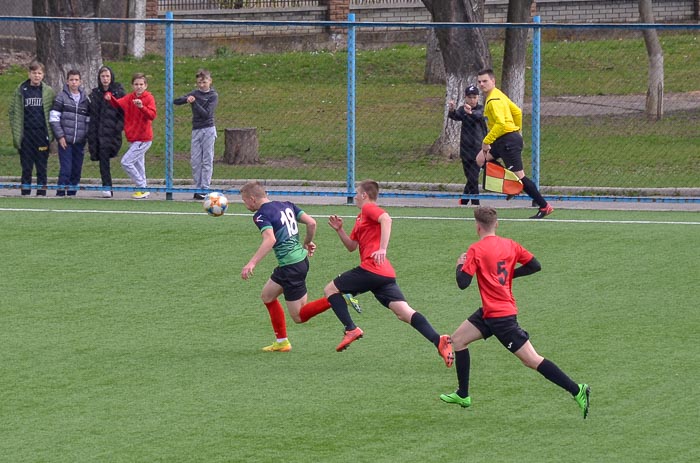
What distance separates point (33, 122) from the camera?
1848 centimetres

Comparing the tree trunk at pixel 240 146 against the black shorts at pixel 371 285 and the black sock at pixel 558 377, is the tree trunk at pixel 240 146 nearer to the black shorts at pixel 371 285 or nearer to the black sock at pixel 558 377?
the black shorts at pixel 371 285

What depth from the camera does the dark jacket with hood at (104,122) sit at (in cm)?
1839

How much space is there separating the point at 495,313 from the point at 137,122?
34.5ft

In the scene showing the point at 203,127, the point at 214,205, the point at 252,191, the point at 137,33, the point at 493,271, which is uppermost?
the point at 137,33

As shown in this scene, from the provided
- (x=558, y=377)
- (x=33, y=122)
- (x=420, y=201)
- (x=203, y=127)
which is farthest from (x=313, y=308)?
(x=33, y=122)

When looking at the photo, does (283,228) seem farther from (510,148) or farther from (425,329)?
(510,148)

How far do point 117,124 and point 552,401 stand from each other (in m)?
10.8

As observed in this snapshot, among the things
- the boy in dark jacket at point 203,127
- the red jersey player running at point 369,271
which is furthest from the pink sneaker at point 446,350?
the boy in dark jacket at point 203,127

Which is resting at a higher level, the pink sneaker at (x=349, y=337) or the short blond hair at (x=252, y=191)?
the short blond hair at (x=252, y=191)

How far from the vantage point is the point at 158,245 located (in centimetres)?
1492

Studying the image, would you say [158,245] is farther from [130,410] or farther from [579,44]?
[579,44]

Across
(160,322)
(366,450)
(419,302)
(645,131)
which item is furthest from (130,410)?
(645,131)

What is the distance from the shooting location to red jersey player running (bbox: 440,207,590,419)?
28.1 ft

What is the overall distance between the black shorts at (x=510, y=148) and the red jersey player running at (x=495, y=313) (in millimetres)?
7401
